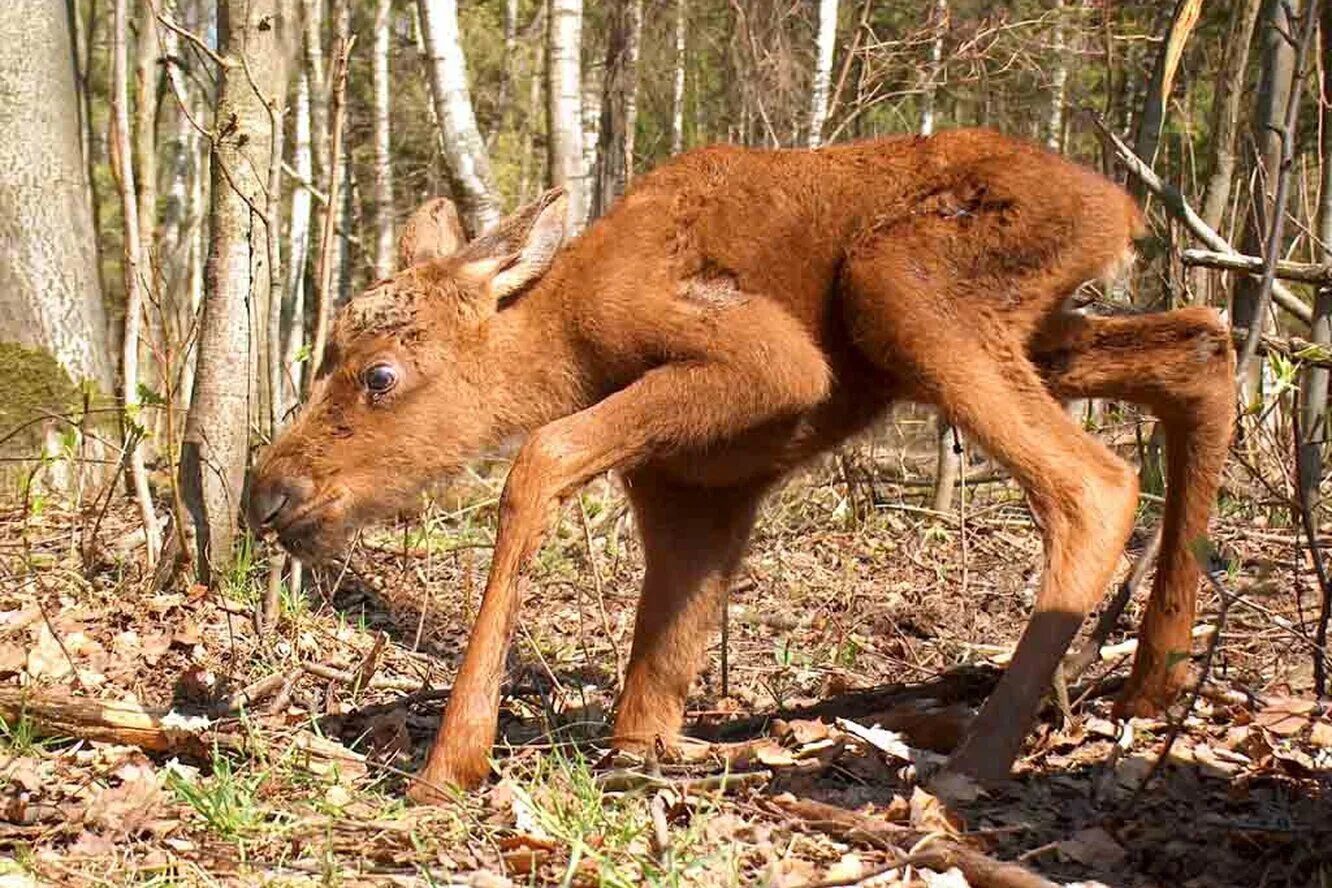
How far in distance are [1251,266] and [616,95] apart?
11.1 m

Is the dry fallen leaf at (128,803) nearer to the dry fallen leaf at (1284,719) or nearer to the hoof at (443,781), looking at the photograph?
the hoof at (443,781)

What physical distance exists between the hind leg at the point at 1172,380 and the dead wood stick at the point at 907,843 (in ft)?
5.62

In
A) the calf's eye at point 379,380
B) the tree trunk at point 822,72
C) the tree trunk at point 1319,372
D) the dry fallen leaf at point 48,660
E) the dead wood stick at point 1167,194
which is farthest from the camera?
the tree trunk at point 822,72

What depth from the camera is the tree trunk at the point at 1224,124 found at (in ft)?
27.2

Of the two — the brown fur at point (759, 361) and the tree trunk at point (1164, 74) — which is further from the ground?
the tree trunk at point (1164, 74)

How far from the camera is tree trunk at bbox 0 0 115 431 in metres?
9.01

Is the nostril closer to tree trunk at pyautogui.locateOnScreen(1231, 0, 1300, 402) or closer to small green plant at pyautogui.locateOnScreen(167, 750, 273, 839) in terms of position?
small green plant at pyautogui.locateOnScreen(167, 750, 273, 839)

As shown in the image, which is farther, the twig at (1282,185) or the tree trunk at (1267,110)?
A: the tree trunk at (1267,110)

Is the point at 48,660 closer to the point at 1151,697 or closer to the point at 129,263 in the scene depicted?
the point at 129,263

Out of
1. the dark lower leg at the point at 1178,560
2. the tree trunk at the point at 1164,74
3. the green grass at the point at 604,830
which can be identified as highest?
the tree trunk at the point at 1164,74

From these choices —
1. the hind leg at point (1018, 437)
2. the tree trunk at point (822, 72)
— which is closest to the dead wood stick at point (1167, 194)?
the hind leg at point (1018, 437)

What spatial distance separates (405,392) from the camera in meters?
5.55

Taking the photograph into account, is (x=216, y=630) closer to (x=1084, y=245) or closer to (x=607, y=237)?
(x=607, y=237)

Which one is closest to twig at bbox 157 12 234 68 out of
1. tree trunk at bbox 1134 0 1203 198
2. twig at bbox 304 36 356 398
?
twig at bbox 304 36 356 398
